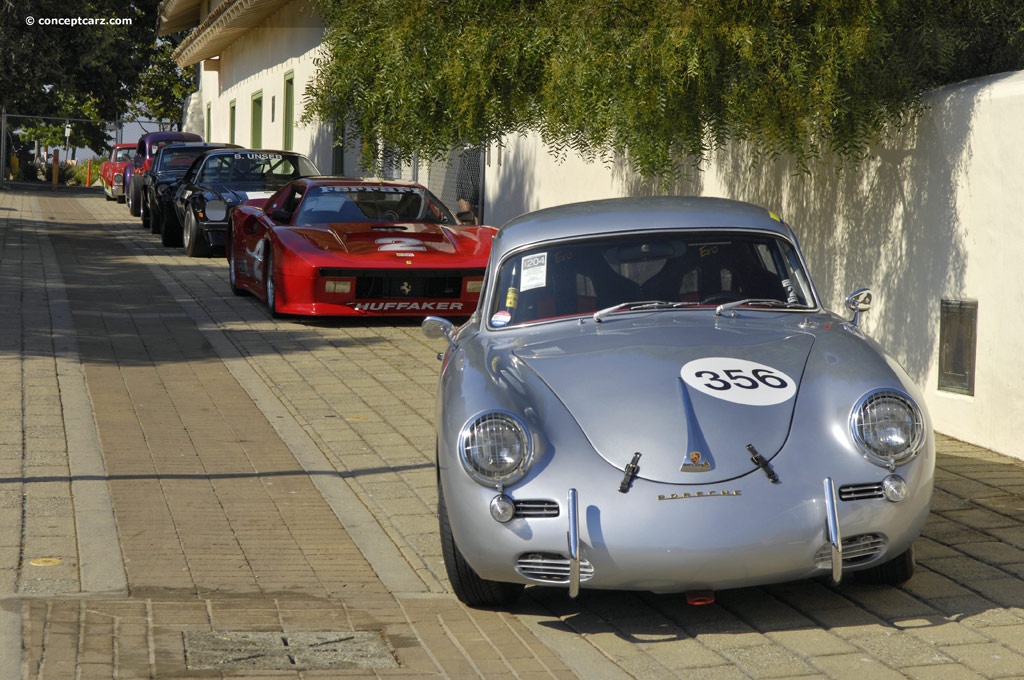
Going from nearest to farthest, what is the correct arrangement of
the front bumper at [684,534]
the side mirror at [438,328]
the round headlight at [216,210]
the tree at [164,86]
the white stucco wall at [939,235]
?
1. the front bumper at [684,534]
2. the side mirror at [438,328]
3. the white stucco wall at [939,235]
4. the round headlight at [216,210]
5. the tree at [164,86]

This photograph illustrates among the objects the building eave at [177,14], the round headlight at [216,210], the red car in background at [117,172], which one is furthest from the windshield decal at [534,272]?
the building eave at [177,14]

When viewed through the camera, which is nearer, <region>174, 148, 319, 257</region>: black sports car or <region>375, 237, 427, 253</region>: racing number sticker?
<region>375, 237, 427, 253</region>: racing number sticker

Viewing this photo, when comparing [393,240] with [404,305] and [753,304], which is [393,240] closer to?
[404,305]

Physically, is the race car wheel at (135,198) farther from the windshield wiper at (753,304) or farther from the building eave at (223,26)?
the windshield wiper at (753,304)

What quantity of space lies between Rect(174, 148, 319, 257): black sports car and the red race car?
14.9ft

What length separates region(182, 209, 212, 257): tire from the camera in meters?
18.5

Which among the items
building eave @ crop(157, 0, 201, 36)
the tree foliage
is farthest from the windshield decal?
building eave @ crop(157, 0, 201, 36)

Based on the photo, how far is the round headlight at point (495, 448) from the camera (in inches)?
177

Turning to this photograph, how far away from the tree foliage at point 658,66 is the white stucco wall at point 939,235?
0.31 meters

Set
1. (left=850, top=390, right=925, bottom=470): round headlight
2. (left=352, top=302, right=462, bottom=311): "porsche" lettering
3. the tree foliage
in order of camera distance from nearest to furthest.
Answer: (left=850, top=390, right=925, bottom=470): round headlight < the tree foliage < (left=352, top=302, right=462, bottom=311): "porsche" lettering

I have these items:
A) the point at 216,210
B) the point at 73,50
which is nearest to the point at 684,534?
the point at 216,210

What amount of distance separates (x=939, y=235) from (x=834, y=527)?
3901mm

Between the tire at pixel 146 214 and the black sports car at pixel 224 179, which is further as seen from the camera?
the tire at pixel 146 214

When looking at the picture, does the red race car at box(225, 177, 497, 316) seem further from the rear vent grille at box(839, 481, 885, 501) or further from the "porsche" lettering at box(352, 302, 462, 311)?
the rear vent grille at box(839, 481, 885, 501)
